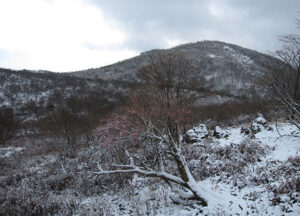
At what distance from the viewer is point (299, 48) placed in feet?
24.4

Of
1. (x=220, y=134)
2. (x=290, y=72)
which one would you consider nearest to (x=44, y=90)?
(x=220, y=134)

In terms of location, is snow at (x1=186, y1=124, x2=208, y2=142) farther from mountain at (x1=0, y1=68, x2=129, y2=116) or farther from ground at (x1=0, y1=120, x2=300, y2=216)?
mountain at (x1=0, y1=68, x2=129, y2=116)

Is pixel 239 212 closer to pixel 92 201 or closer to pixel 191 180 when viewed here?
pixel 191 180

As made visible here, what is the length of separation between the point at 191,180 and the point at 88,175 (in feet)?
23.0

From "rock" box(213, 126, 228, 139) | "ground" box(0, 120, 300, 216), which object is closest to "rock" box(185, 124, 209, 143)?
"rock" box(213, 126, 228, 139)

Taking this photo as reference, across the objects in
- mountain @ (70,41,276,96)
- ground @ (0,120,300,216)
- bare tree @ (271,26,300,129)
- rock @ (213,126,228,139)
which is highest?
mountain @ (70,41,276,96)

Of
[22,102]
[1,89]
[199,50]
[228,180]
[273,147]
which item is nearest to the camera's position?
[228,180]

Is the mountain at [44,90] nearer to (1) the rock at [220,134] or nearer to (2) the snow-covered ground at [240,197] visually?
(1) the rock at [220,134]

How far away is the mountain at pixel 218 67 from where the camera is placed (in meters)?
68.9

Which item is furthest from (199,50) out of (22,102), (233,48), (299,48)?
(299,48)

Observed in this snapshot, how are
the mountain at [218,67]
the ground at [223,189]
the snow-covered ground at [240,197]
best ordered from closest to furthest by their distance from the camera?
the snow-covered ground at [240,197] < the ground at [223,189] < the mountain at [218,67]

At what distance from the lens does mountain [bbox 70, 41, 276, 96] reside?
226 ft

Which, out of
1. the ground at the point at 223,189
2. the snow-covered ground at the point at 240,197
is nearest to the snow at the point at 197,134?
the ground at the point at 223,189

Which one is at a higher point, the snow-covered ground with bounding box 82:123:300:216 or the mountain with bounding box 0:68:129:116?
the mountain with bounding box 0:68:129:116
